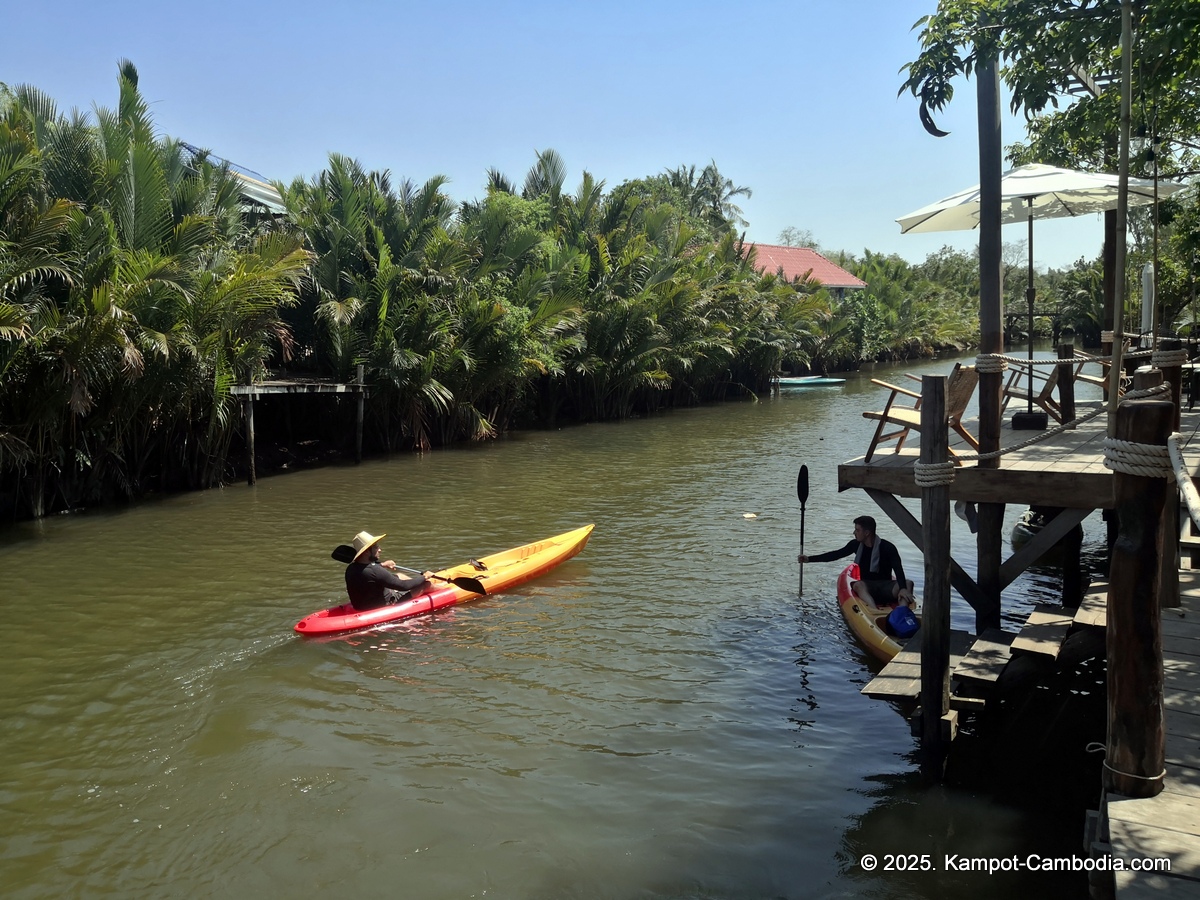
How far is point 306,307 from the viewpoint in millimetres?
20812

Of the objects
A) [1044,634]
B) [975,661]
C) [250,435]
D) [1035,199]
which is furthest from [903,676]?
[250,435]

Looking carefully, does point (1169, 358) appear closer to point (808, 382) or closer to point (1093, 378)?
point (1093, 378)

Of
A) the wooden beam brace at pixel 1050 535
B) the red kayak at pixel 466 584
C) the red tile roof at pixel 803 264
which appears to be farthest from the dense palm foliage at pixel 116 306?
the red tile roof at pixel 803 264

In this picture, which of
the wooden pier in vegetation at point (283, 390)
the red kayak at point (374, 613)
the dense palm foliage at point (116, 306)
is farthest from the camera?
the wooden pier in vegetation at point (283, 390)

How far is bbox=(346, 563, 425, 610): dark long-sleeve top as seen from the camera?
9.43m

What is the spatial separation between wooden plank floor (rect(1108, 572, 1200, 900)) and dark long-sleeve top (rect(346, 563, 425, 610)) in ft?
22.9

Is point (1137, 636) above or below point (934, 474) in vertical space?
below

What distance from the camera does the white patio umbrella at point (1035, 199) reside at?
10.8 metres

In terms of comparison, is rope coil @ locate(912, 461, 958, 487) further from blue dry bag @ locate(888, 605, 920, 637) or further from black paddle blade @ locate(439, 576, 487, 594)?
black paddle blade @ locate(439, 576, 487, 594)

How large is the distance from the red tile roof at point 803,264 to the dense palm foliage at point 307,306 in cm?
1990

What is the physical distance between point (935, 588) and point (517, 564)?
6091 millimetres

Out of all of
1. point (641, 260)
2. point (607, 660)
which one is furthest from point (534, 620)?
point (641, 260)

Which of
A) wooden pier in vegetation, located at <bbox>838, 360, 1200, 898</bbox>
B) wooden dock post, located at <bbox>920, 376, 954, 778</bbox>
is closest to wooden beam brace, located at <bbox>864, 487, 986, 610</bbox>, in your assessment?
wooden pier in vegetation, located at <bbox>838, 360, 1200, 898</bbox>

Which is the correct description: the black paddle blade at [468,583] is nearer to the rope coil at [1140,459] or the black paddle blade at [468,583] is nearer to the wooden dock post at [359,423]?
the rope coil at [1140,459]
